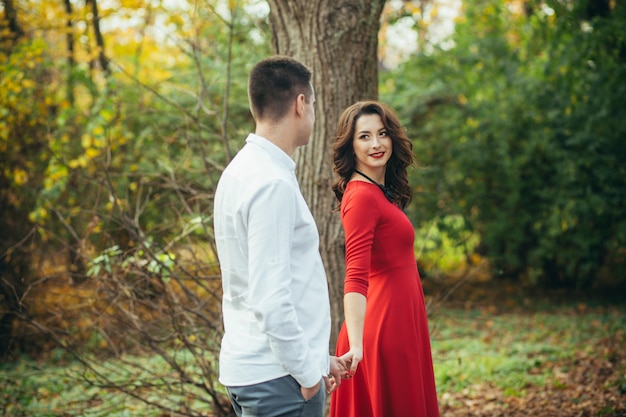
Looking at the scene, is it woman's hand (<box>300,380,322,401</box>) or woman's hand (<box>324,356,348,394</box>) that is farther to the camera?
woman's hand (<box>324,356,348,394</box>)

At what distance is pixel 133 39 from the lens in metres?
14.8

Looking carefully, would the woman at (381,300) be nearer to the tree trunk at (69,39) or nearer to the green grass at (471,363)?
the green grass at (471,363)

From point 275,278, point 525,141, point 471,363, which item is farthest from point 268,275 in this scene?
point 525,141

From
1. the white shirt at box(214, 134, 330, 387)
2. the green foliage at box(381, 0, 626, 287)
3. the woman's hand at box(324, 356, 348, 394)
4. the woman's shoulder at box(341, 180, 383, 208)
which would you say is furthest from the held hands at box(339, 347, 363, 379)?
the green foliage at box(381, 0, 626, 287)

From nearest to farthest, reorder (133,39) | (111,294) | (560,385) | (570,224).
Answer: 1. (111,294)
2. (560,385)
3. (570,224)
4. (133,39)

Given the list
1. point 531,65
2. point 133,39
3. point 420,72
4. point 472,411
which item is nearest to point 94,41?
point 133,39

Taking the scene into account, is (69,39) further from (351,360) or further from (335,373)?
(335,373)

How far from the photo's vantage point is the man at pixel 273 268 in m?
1.98

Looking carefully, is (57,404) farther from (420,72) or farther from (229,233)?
(420,72)

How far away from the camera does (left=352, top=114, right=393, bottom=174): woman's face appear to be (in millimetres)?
3135

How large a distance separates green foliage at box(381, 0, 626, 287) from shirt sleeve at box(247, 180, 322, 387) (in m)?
7.14

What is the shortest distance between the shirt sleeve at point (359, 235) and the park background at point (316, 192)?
1.07 meters

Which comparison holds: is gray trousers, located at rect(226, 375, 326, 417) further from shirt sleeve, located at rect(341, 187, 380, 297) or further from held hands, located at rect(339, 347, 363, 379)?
shirt sleeve, located at rect(341, 187, 380, 297)

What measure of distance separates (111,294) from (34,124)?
4344 mm
